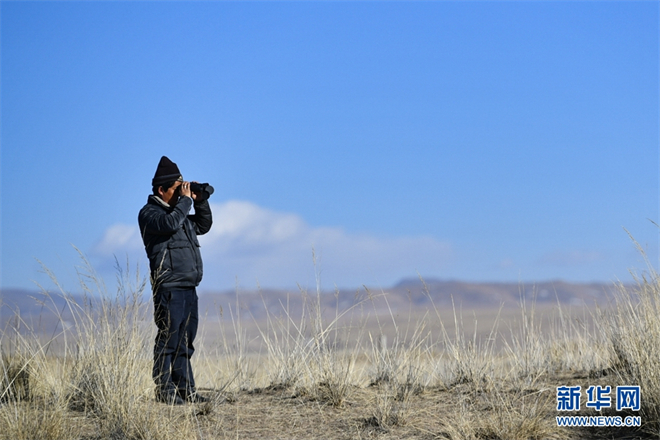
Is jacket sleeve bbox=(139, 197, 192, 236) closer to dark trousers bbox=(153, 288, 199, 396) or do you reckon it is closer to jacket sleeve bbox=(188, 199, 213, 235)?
jacket sleeve bbox=(188, 199, 213, 235)

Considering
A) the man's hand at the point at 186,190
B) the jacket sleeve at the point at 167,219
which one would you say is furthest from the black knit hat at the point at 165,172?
the jacket sleeve at the point at 167,219

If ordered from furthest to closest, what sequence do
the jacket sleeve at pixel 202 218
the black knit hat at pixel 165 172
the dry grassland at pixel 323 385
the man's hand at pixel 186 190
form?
the jacket sleeve at pixel 202 218, the black knit hat at pixel 165 172, the man's hand at pixel 186 190, the dry grassland at pixel 323 385

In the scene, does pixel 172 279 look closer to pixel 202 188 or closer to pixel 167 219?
pixel 167 219

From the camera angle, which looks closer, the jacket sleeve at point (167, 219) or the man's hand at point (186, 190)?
Answer: the jacket sleeve at point (167, 219)

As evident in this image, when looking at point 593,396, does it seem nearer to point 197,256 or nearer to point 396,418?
point 396,418

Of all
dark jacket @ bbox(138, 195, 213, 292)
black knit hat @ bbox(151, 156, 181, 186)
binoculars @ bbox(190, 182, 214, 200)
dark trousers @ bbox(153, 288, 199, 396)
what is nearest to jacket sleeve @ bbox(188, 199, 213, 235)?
binoculars @ bbox(190, 182, 214, 200)

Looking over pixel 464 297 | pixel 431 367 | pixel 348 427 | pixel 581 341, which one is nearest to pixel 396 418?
pixel 348 427

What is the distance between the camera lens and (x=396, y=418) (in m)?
5.47

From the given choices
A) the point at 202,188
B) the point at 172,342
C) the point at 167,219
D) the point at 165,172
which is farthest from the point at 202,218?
the point at 172,342

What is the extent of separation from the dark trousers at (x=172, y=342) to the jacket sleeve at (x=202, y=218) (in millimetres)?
731

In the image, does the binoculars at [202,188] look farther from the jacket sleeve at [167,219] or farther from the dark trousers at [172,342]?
the dark trousers at [172,342]

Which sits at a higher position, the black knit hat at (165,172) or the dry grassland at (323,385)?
the black knit hat at (165,172)

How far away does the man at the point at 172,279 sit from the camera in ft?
19.9

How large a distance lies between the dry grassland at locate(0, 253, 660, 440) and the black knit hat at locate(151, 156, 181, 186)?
1.29m
